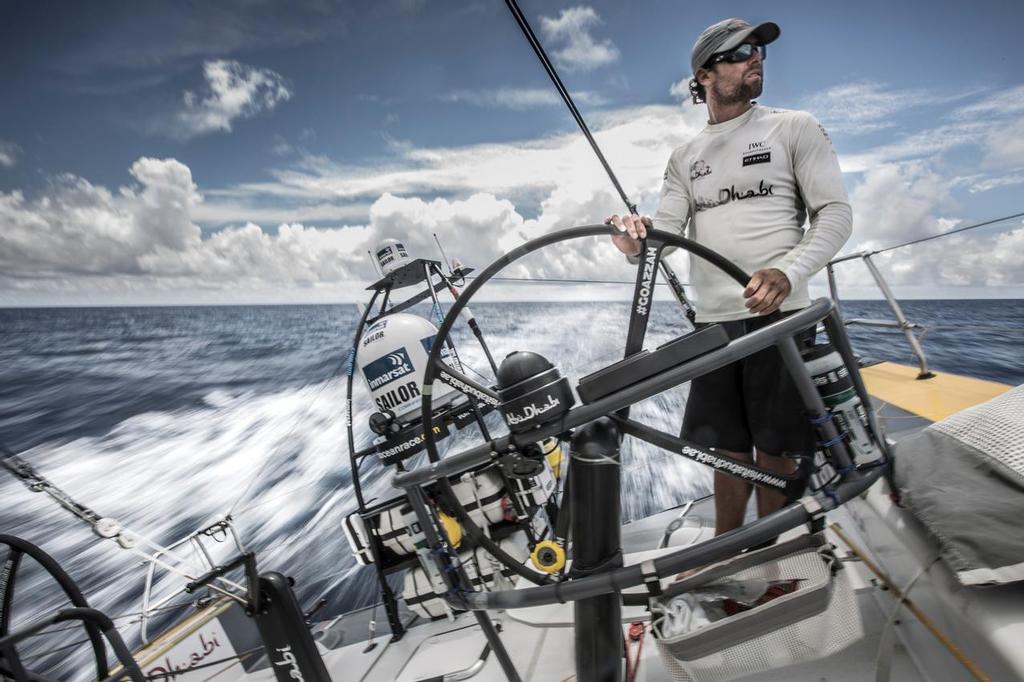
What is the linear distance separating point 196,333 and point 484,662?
2095 centimetres

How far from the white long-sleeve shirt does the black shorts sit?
0.14 m

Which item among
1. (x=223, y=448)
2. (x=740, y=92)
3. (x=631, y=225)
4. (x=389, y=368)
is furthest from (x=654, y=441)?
(x=223, y=448)

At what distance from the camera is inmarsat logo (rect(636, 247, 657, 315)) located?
37.6 inches

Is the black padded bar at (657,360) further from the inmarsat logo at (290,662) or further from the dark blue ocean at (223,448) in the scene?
the inmarsat logo at (290,662)

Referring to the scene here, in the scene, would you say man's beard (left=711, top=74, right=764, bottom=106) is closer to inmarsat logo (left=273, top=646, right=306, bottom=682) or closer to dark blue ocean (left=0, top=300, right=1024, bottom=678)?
dark blue ocean (left=0, top=300, right=1024, bottom=678)

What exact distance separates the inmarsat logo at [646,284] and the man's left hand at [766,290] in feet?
0.69

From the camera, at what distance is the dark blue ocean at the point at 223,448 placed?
4.43 metres

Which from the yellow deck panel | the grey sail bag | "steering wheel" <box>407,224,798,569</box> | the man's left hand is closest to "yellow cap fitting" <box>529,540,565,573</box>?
"steering wheel" <box>407,224,798,569</box>

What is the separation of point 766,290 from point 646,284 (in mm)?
272

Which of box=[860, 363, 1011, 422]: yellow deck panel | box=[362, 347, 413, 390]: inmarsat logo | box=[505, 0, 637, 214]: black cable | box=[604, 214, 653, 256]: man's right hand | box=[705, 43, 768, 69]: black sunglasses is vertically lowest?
box=[860, 363, 1011, 422]: yellow deck panel

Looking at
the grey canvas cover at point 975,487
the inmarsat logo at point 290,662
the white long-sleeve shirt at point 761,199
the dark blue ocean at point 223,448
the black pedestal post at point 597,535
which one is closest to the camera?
Answer: the grey canvas cover at point 975,487

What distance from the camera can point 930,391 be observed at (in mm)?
3094

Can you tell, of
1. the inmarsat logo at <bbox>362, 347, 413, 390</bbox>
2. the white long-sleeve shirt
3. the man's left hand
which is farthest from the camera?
the inmarsat logo at <bbox>362, 347, 413, 390</bbox>

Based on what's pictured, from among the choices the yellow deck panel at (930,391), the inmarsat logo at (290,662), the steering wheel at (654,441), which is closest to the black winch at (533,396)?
the steering wheel at (654,441)
